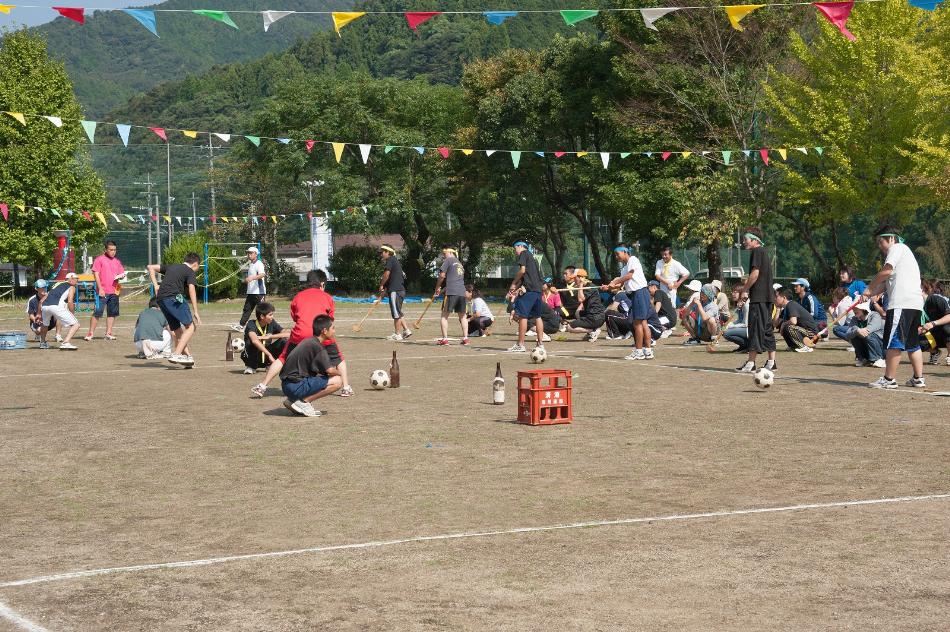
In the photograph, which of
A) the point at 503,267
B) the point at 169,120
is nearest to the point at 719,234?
the point at 503,267

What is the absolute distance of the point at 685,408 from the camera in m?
12.8

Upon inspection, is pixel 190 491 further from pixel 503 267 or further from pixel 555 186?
pixel 503 267

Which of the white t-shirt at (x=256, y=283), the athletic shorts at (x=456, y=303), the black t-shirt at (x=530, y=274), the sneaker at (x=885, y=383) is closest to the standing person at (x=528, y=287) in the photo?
the black t-shirt at (x=530, y=274)

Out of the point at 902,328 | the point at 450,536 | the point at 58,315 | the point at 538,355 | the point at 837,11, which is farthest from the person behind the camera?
the point at 58,315

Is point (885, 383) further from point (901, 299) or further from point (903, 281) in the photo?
point (903, 281)

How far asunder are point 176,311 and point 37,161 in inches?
1492

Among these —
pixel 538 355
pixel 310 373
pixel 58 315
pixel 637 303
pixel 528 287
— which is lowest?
pixel 538 355

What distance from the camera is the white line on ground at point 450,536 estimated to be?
609cm

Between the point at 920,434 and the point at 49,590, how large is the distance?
786cm

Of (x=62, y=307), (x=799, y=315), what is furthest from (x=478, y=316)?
(x=62, y=307)

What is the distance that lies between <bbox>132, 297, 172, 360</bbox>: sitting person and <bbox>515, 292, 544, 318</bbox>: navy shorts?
5.94m

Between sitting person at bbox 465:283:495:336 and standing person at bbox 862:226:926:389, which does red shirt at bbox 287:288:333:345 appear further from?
sitting person at bbox 465:283:495:336

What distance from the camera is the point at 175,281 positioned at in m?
17.9

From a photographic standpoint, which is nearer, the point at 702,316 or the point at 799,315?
the point at 799,315
